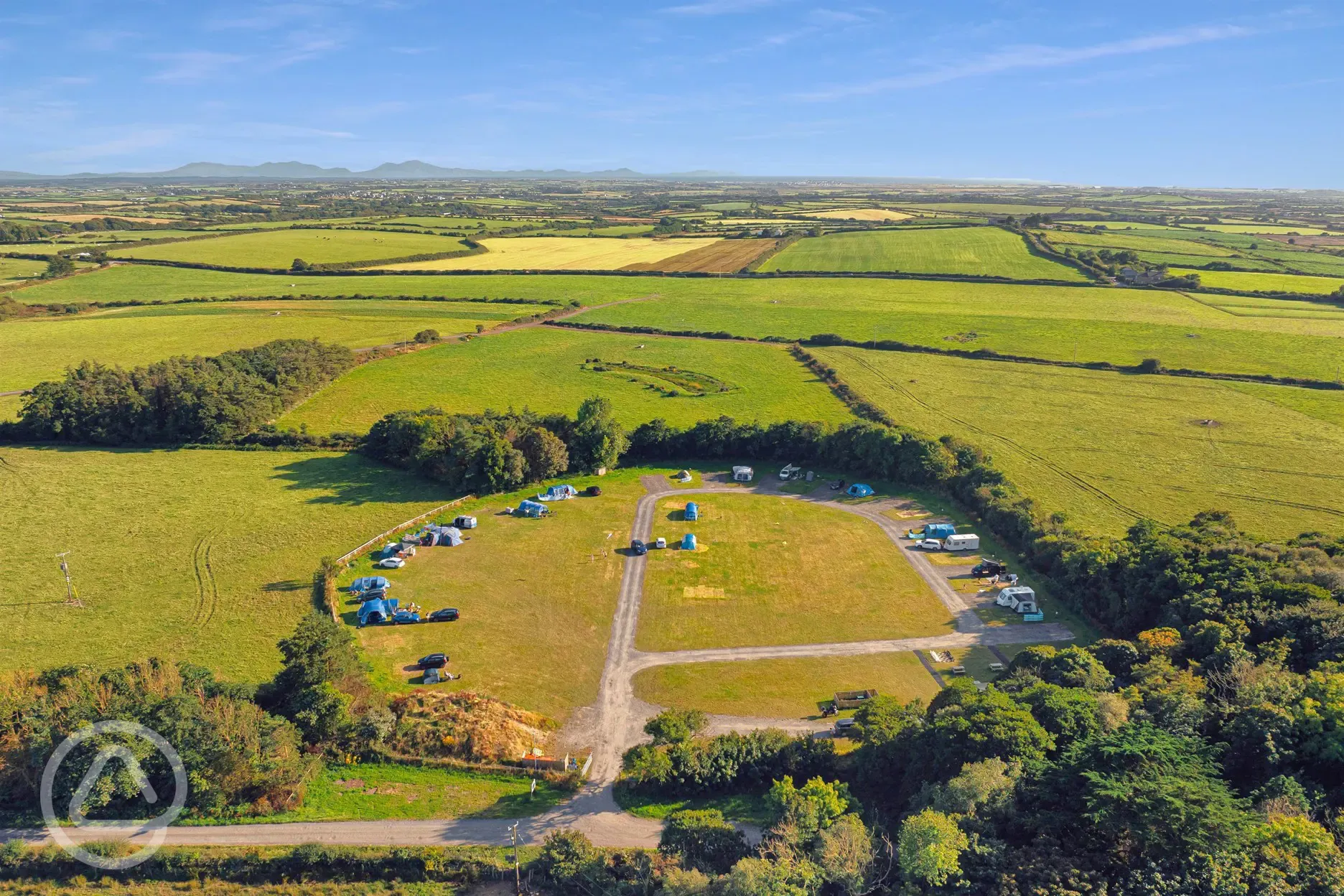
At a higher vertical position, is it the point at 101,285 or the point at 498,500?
the point at 101,285

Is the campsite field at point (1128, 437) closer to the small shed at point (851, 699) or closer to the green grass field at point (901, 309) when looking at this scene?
the green grass field at point (901, 309)

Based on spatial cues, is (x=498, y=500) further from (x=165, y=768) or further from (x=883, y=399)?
(x=883, y=399)

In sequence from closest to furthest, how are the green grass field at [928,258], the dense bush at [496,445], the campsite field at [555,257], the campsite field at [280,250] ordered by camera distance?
the dense bush at [496,445]
the green grass field at [928,258]
the campsite field at [555,257]
the campsite field at [280,250]

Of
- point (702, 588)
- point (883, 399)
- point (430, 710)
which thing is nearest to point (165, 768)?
point (430, 710)

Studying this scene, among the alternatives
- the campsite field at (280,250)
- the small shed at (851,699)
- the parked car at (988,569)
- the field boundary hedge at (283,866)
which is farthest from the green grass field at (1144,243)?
the field boundary hedge at (283,866)

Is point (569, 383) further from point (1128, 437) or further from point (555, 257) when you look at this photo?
point (555, 257)
